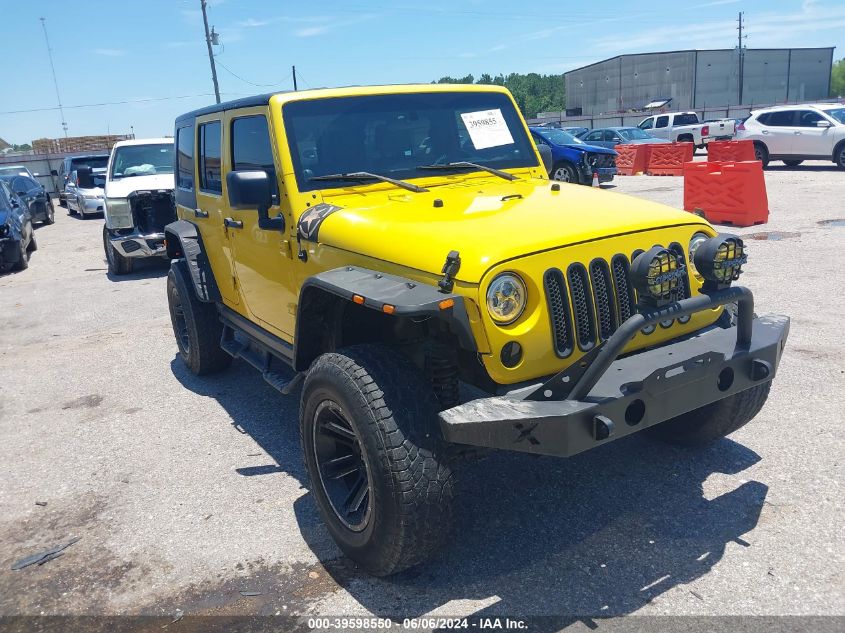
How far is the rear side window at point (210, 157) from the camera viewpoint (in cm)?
482

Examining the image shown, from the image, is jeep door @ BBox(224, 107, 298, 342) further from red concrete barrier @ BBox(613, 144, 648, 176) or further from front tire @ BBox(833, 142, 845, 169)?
red concrete barrier @ BBox(613, 144, 648, 176)

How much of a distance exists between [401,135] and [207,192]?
176 centimetres

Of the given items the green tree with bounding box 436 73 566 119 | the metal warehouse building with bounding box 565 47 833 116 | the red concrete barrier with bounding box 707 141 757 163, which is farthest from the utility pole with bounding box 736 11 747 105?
the red concrete barrier with bounding box 707 141 757 163

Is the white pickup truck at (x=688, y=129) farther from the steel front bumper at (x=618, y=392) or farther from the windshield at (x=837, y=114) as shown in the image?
the steel front bumper at (x=618, y=392)

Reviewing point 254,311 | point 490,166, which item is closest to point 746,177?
point 490,166

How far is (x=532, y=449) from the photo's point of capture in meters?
2.58

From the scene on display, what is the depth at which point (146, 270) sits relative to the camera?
37.7ft

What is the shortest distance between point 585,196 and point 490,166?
2.65 ft

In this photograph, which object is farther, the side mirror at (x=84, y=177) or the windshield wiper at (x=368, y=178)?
the side mirror at (x=84, y=177)

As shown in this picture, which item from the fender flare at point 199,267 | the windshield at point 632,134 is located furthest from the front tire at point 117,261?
the windshield at point 632,134

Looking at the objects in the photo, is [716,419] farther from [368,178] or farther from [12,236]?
[12,236]

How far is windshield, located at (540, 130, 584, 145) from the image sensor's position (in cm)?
1869

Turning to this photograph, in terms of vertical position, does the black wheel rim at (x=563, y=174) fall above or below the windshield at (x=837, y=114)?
below

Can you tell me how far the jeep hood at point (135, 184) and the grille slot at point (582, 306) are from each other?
940cm
